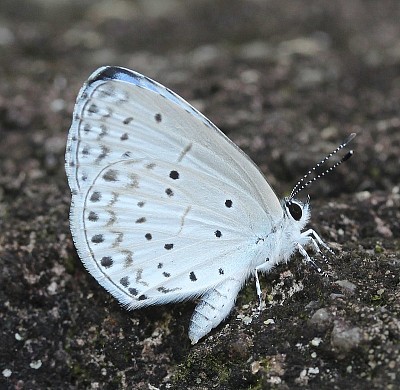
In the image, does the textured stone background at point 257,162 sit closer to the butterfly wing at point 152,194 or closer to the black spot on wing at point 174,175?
the butterfly wing at point 152,194

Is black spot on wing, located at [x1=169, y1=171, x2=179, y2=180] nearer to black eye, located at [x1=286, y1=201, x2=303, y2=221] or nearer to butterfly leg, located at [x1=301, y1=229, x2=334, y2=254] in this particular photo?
black eye, located at [x1=286, y1=201, x2=303, y2=221]

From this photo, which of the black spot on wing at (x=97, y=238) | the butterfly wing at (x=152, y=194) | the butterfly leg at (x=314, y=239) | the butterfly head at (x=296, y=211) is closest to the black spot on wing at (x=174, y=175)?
the butterfly wing at (x=152, y=194)

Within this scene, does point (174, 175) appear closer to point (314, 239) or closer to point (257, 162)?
point (314, 239)

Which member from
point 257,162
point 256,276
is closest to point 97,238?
point 256,276

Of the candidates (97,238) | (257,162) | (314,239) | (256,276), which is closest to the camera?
(97,238)

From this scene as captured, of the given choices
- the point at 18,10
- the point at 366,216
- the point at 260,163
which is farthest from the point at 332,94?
the point at 18,10

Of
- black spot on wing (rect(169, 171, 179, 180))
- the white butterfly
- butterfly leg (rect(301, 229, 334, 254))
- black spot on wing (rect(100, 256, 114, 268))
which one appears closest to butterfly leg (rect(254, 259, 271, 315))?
the white butterfly

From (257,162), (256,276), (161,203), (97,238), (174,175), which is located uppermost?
(174,175)

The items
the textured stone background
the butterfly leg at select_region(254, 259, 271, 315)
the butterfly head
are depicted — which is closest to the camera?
the textured stone background
